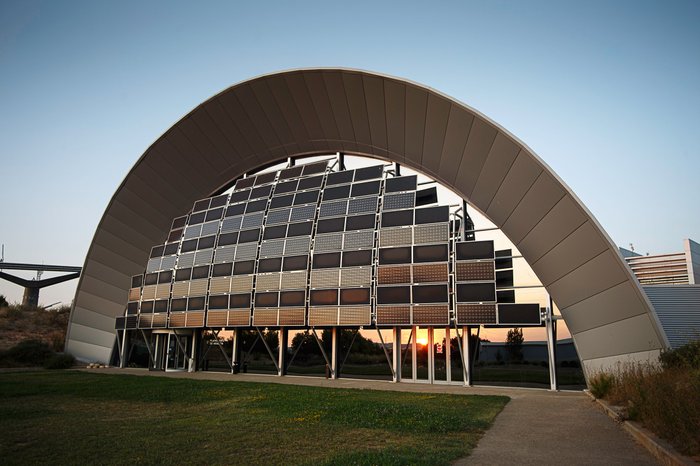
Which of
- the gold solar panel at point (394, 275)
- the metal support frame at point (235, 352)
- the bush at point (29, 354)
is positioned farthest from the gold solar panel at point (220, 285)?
the bush at point (29, 354)

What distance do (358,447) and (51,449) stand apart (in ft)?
19.1

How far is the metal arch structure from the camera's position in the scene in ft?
70.4

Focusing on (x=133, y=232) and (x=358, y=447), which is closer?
(x=358, y=447)

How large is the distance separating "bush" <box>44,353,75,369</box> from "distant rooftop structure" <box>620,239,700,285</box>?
40889 millimetres

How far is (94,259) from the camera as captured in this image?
39.5 m

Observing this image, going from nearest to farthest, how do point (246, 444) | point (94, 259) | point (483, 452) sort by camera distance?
point (483, 452) → point (246, 444) → point (94, 259)

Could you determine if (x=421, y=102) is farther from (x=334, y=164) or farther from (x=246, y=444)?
(x=246, y=444)

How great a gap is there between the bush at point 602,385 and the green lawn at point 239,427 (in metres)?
3.32

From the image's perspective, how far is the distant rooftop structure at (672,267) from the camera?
30.8 meters

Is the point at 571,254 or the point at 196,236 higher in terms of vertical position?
the point at 196,236

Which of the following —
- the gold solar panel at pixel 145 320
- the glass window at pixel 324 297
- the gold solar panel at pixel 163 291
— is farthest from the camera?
the gold solar panel at pixel 145 320

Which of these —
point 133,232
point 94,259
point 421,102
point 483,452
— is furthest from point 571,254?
point 94,259

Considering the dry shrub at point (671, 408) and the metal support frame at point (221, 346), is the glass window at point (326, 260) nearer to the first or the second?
the metal support frame at point (221, 346)

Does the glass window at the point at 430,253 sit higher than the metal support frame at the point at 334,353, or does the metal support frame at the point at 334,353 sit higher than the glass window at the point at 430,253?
the glass window at the point at 430,253
